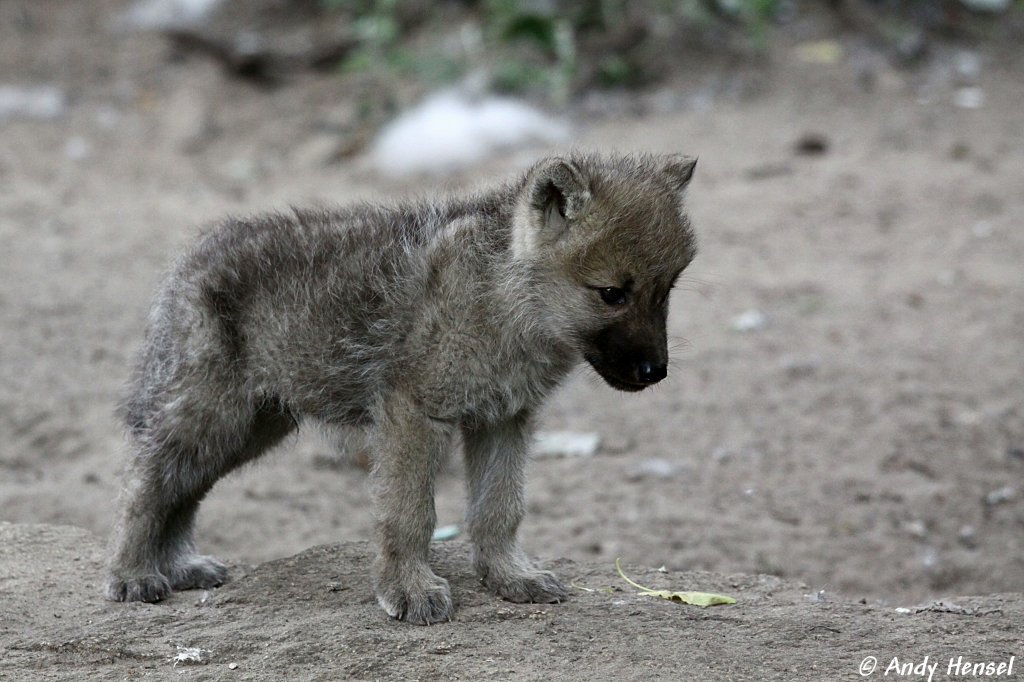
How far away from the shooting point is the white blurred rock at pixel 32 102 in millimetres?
13516

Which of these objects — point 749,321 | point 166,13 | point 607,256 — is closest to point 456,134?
point 749,321

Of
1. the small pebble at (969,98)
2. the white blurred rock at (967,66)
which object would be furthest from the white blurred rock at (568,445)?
the white blurred rock at (967,66)

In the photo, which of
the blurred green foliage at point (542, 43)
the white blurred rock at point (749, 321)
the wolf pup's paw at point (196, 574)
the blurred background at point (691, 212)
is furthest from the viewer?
the blurred green foliage at point (542, 43)

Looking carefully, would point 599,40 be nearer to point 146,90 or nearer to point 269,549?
point 146,90

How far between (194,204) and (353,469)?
485 centimetres

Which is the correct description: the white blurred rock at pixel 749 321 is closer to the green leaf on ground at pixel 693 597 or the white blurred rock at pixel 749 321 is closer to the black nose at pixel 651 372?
the green leaf on ground at pixel 693 597

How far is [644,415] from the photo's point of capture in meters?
8.08

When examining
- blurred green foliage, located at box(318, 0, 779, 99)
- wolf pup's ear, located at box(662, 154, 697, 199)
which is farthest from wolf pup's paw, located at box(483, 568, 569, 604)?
blurred green foliage, located at box(318, 0, 779, 99)

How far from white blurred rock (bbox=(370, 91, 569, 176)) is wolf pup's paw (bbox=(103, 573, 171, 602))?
753cm

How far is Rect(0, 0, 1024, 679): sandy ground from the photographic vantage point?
458 centimetres

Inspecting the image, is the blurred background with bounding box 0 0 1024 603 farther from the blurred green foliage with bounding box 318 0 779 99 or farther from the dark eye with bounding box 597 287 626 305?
the dark eye with bounding box 597 287 626 305

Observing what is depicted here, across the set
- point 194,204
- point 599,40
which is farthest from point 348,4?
point 194,204

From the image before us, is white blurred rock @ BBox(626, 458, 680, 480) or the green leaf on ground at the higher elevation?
the green leaf on ground

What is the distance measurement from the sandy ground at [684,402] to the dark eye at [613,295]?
630 mm
